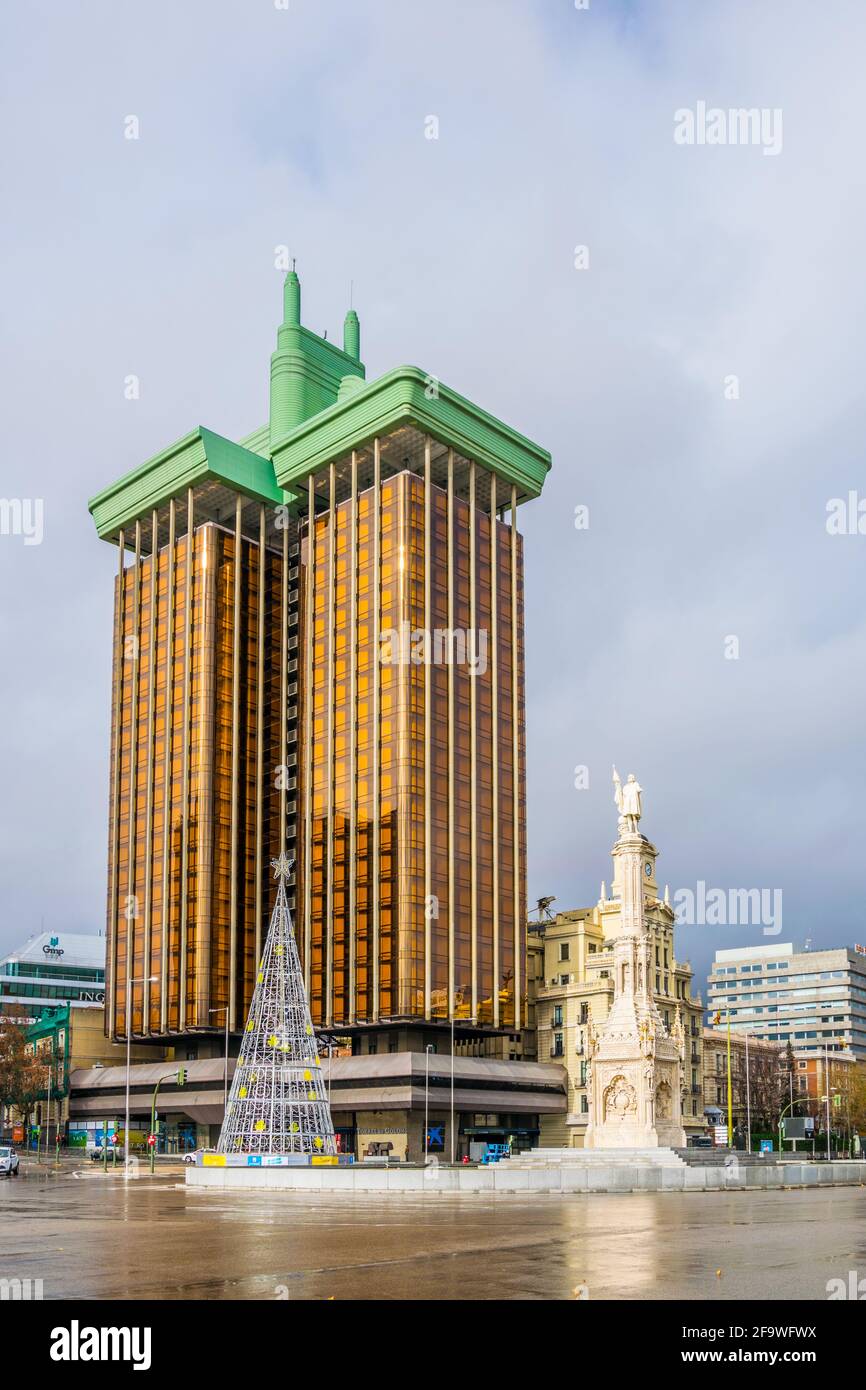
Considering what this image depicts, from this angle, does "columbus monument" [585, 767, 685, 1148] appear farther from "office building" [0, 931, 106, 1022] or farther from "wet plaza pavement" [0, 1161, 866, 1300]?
"office building" [0, 931, 106, 1022]

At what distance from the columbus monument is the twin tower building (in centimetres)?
2911

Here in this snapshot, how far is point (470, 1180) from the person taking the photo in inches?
1863

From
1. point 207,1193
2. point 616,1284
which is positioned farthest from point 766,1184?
point 616,1284

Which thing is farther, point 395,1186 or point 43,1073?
point 43,1073

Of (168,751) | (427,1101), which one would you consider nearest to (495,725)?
(168,751)

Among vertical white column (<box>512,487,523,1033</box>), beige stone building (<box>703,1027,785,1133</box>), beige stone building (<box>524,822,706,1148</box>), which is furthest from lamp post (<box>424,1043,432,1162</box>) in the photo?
beige stone building (<box>703,1027,785,1133</box>)

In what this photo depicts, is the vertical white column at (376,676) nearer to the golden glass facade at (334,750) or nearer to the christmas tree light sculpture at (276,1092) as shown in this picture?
the golden glass facade at (334,750)

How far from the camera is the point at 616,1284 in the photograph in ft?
60.2

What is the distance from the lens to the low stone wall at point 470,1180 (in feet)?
155

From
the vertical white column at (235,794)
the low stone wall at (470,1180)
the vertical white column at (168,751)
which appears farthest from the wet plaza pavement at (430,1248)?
the vertical white column at (168,751)

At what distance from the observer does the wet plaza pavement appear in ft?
59.0

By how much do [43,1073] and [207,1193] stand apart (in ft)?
245

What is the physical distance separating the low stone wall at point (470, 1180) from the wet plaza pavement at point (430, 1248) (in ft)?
9.59
